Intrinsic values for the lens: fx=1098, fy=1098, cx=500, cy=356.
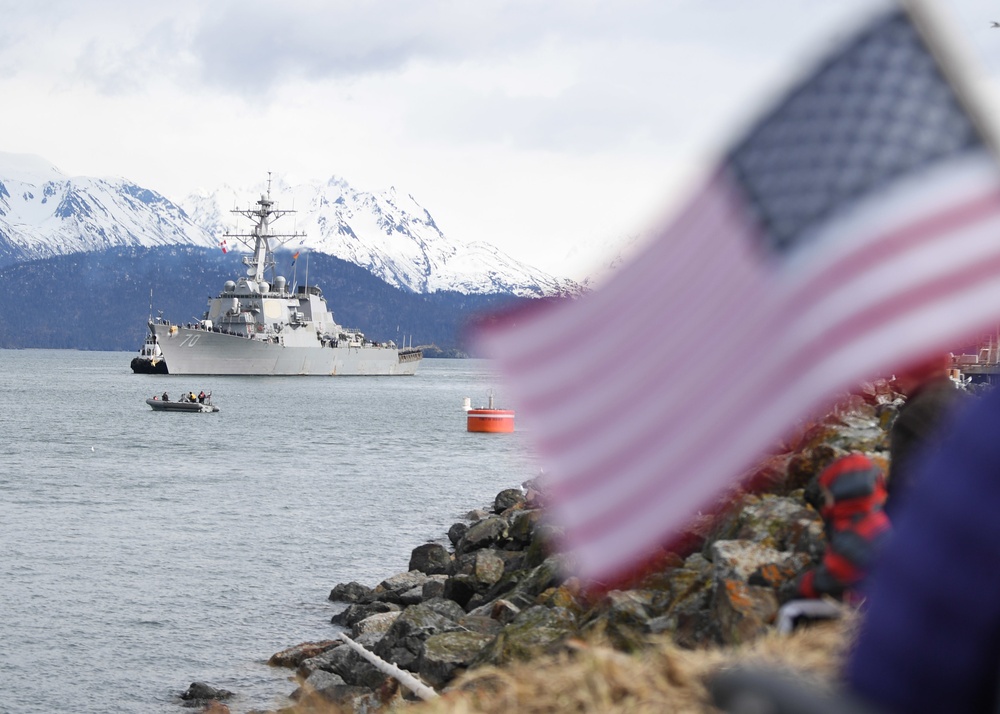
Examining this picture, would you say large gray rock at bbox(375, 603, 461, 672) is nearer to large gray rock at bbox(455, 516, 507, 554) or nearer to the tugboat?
large gray rock at bbox(455, 516, 507, 554)

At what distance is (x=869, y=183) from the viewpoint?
2305mm

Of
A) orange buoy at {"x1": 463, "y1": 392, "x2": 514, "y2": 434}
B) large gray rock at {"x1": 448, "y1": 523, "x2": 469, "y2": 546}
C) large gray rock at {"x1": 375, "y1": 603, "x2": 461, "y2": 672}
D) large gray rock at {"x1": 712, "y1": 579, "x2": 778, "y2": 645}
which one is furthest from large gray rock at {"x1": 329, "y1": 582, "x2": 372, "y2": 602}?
orange buoy at {"x1": 463, "y1": 392, "x2": 514, "y2": 434}

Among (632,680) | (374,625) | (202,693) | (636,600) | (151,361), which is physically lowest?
(202,693)

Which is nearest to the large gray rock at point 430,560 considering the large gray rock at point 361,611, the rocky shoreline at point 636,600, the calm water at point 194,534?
the calm water at point 194,534

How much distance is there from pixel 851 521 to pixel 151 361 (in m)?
123

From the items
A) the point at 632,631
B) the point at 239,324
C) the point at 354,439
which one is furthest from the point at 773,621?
the point at 239,324

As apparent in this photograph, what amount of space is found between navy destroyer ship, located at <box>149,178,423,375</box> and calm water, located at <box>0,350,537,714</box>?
1601 inches

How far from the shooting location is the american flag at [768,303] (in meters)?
2.21

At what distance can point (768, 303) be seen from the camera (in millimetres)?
2580

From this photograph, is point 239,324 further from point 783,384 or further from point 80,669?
point 783,384

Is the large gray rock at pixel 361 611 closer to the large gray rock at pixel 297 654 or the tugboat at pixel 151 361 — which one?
the large gray rock at pixel 297 654

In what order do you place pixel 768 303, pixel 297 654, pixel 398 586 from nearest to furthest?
pixel 768 303 → pixel 297 654 → pixel 398 586

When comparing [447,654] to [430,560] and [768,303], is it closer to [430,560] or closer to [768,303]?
[768,303]

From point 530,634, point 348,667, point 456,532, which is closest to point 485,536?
point 456,532
